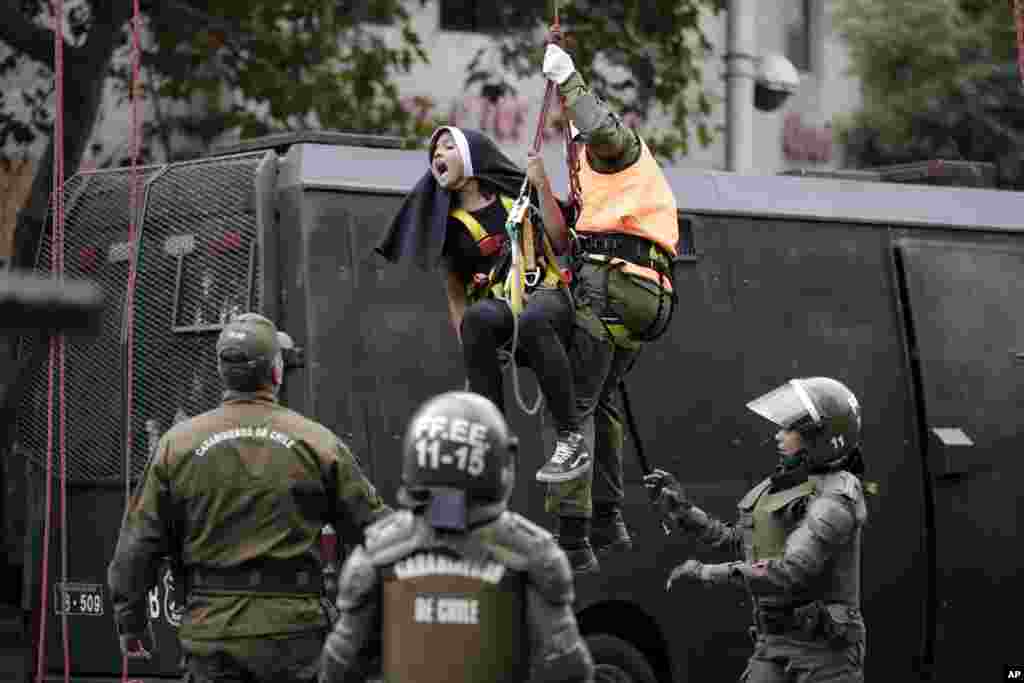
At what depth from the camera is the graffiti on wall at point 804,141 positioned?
25.5 metres

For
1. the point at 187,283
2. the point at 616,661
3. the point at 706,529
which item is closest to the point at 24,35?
the point at 187,283

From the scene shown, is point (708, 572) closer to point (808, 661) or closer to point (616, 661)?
point (808, 661)

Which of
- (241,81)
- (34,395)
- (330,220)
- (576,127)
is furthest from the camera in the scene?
(241,81)

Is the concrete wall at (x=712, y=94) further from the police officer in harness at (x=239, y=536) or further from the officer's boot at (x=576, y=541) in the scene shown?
the police officer in harness at (x=239, y=536)

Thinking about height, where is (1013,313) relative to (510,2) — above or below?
below

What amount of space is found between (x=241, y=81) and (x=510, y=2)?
2.75 meters

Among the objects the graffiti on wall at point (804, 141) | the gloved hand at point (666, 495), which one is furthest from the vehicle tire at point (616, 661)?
the graffiti on wall at point (804, 141)

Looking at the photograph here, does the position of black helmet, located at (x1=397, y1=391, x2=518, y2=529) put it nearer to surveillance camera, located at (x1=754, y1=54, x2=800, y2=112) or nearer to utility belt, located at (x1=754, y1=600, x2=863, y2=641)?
utility belt, located at (x1=754, y1=600, x2=863, y2=641)

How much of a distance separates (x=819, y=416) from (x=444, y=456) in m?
2.66

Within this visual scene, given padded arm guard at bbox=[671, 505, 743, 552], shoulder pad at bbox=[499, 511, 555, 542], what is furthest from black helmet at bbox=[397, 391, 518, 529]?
padded arm guard at bbox=[671, 505, 743, 552]

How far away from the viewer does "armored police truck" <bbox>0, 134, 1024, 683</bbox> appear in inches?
356

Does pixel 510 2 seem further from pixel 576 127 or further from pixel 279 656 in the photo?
pixel 279 656

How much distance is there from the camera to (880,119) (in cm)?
2456

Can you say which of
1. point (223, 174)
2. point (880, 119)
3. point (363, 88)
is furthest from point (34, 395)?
point (880, 119)
